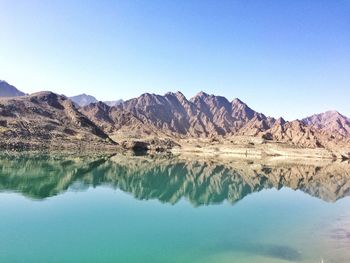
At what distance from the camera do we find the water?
101 feet

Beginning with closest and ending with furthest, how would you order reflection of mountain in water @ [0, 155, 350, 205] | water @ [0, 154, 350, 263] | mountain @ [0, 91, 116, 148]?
water @ [0, 154, 350, 263]
reflection of mountain in water @ [0, 155, 350, 205]
mountain @ [0, 91, 116, 148]

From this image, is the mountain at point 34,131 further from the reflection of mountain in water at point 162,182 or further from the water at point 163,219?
the water at point 163,219

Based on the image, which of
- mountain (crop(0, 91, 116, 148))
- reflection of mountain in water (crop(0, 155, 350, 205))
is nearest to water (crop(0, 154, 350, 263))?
reflection of mountain in water (crop(0, 155, 350, 205))

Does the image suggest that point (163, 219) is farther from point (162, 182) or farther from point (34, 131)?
point (34, 131)

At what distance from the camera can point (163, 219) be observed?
A: 154ft

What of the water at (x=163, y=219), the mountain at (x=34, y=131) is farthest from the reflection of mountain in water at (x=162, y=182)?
the mountain at (x=34, y=131)

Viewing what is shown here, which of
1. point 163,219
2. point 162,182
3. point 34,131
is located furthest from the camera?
point 34,131

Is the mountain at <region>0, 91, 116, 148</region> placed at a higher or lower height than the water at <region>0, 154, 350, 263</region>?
higher

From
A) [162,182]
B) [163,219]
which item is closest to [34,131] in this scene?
[162,182]

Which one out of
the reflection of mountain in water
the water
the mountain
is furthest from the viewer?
the mountain

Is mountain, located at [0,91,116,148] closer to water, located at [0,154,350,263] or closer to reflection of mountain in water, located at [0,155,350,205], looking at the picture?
reflection of mountain in water, located at [0,155,350,205]

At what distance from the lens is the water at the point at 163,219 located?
30766mm

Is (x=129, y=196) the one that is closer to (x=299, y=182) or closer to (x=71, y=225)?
(x=71, y=225)

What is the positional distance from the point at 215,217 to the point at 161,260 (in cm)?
2208
